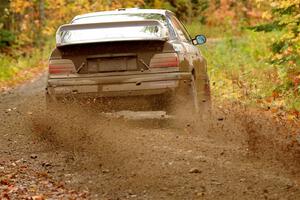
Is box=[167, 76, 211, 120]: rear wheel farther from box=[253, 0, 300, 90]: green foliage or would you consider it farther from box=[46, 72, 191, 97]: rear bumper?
box=[253, 0, 300, 90]: green foliage

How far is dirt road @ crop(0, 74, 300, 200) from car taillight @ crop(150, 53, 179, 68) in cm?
92

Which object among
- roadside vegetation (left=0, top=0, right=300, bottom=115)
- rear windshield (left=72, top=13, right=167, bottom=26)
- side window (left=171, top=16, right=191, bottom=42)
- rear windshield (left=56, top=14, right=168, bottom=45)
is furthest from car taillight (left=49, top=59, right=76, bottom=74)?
roadside vegetation (left=0, top=0, right=300, bottom=115)

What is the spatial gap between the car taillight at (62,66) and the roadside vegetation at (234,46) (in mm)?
3892

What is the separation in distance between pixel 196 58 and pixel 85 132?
97.0 inches

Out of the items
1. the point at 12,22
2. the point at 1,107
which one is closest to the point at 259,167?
the point at 1,107

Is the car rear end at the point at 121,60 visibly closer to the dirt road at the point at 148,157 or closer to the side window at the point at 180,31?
the dirt road at the point at 148,157

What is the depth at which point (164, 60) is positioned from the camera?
30.8ft

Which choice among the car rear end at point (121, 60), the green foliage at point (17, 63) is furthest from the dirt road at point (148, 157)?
the green foliage at point (17, 63)

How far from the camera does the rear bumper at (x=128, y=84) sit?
9.38 meters

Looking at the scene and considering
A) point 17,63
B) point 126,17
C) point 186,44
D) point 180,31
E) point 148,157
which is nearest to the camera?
point 148,157

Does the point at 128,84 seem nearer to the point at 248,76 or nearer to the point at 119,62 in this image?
the point at 119,62

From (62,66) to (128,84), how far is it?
37.2 inches

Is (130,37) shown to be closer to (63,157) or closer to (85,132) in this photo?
(85,132)

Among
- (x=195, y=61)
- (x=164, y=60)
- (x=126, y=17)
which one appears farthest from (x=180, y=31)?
(x=164, y=60)
